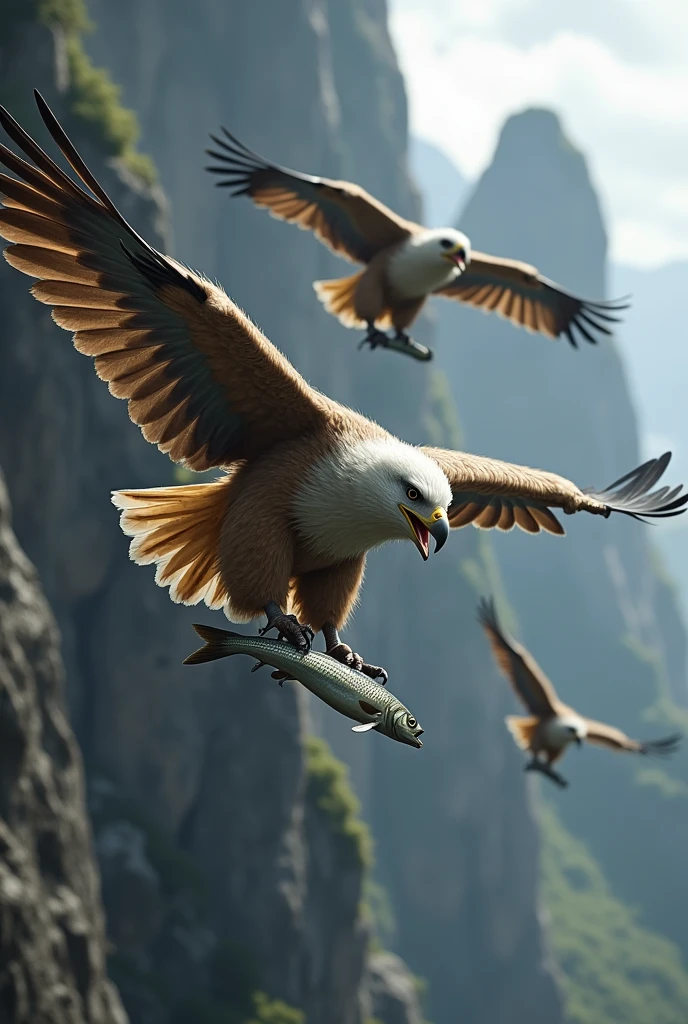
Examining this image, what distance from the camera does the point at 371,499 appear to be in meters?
4.12

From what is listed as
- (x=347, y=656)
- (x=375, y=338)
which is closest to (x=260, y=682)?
(x=375, y=338)

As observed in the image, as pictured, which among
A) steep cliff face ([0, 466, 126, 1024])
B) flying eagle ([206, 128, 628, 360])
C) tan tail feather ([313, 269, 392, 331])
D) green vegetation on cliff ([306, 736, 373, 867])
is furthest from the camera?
green vegetation on cliff ([306, 736, 373, 867])

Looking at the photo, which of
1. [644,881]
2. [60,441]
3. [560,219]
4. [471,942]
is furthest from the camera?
[560,219]

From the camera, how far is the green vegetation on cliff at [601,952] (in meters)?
89.1

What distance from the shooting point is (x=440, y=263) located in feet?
29.5

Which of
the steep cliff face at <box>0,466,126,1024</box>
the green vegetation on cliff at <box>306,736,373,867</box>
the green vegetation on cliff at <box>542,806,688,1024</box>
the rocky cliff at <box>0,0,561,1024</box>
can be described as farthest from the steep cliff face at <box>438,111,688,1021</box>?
the steep cliff face at <box>0,466,126,1024</box>

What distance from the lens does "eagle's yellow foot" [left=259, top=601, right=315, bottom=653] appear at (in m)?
4.01

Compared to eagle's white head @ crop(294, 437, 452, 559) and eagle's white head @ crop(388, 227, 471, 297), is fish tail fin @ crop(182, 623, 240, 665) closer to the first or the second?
eagle's white head @ crop(294, 437, 452, 559)

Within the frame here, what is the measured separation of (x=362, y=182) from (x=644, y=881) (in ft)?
234

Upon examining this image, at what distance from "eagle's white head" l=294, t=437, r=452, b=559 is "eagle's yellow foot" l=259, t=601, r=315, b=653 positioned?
37 cm

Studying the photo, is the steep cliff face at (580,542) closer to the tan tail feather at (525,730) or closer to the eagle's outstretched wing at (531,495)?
the tan tail feather at (525,730)

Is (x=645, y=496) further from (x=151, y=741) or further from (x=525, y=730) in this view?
(x=151, y=741)

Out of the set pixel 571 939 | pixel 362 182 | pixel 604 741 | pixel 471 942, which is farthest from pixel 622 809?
pixel 604 741

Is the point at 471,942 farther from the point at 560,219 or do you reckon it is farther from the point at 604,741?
the point at 560,219
